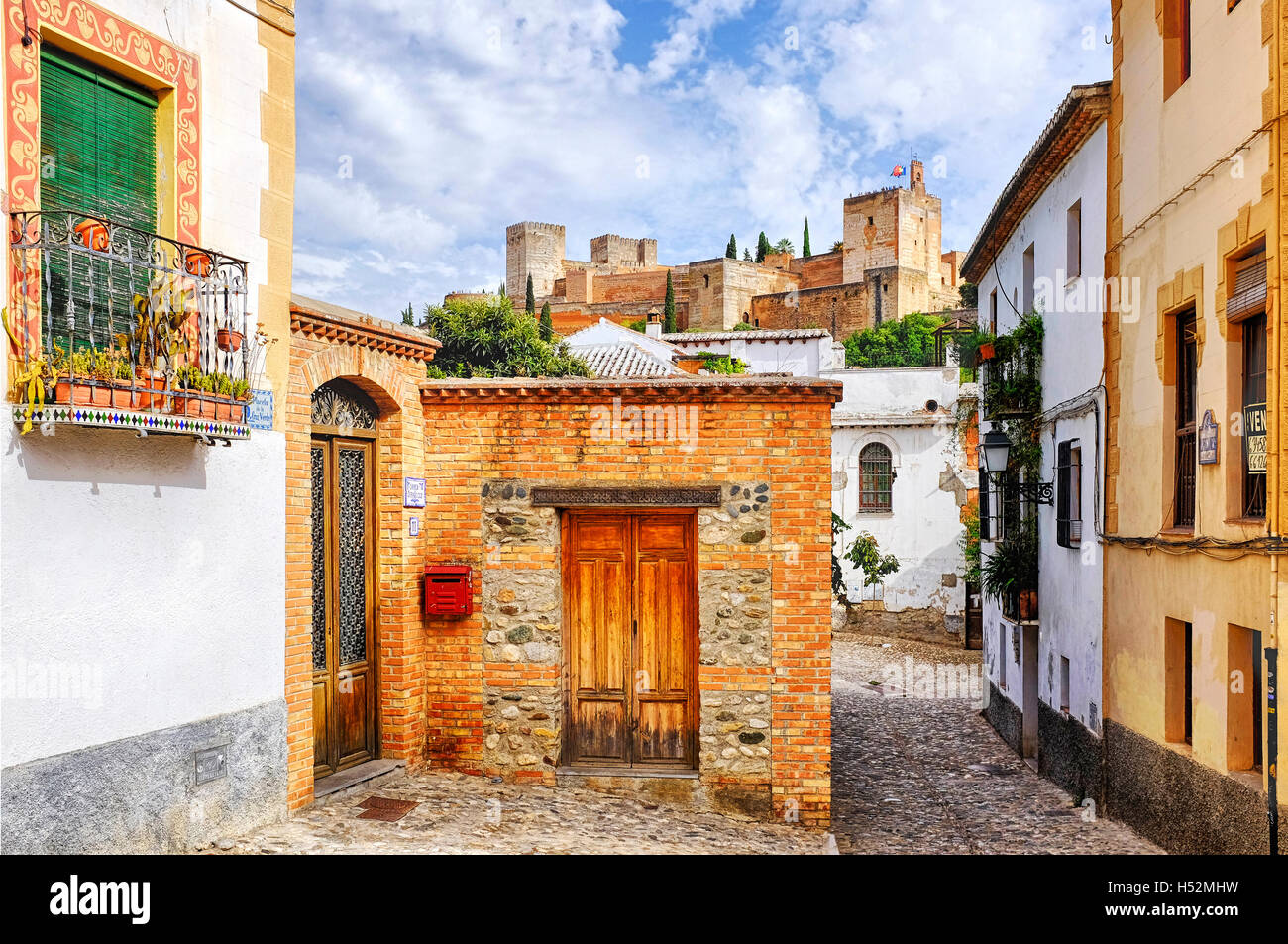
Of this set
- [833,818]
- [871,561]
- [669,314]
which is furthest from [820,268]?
[833,818]

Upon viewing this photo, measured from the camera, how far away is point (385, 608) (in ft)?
26.9

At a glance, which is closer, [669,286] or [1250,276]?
[1250,276]

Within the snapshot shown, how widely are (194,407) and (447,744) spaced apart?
3.95 metres

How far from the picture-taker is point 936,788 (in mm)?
11047

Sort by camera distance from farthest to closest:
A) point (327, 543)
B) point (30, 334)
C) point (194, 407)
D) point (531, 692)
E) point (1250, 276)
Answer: point (531, 692)
point (327, 543)
point (1250, 276)
point (194, 407)
point (30, 334)

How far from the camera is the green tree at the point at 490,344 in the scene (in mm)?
23719

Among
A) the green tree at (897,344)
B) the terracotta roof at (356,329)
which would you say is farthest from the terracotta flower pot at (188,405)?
the green tree at (897,344)

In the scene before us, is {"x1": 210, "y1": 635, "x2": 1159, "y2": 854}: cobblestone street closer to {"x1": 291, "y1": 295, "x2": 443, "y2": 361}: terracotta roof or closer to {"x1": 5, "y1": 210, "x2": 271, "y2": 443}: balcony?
{"x1": 5, "y1": 210, "x2": 271, "y2": 443}: balcony

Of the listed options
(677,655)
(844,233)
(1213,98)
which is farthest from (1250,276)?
(844,233)

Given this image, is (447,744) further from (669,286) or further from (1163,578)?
(669,286)

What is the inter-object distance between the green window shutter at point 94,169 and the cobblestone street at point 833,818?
3391mm

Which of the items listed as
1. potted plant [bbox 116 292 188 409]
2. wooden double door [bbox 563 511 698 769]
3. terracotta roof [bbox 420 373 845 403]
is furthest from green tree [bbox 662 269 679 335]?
potted plant [bbox 116 292 188 409]

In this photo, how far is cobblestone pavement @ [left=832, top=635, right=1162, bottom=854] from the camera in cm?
878

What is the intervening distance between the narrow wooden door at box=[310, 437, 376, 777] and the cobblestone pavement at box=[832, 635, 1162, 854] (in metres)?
4.13
